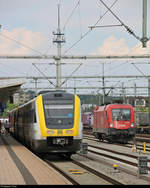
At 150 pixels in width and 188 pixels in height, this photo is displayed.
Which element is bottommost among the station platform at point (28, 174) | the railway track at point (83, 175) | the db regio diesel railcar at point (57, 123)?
the railway track at point (83, 175)

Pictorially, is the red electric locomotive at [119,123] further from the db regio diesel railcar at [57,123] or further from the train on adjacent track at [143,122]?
the train on adjacent track at [143,122]

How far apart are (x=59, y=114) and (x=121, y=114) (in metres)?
12.6

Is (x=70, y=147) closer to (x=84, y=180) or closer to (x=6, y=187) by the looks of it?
(x=84, y=180)

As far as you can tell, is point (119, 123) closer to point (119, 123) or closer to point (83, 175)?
point (119, 123)

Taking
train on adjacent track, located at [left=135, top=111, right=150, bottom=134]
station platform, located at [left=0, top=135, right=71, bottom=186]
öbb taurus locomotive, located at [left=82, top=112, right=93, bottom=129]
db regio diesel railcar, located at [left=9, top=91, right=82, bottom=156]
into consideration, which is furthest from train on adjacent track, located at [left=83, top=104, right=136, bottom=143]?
öbb taurus locomotive, located at [left=82, top=112, right=93, bottom=129]

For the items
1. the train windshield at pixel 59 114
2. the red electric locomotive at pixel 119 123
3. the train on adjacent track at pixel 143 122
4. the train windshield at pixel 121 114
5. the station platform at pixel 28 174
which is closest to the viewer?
the station platform at pixel 28 174

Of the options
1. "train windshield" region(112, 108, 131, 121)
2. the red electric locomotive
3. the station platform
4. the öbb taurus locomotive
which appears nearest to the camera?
the station platform

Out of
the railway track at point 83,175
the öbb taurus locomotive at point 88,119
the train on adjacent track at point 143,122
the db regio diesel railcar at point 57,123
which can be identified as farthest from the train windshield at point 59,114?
the öbb taurus locomotive at point 88,119

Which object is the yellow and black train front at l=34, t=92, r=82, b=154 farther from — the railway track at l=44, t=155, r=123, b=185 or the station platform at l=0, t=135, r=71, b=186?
the station platform at l=0, t=135, r=71, b=186

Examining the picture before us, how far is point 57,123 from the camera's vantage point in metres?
18.1

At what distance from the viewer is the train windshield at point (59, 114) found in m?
18.1

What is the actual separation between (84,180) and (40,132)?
18.4 feet

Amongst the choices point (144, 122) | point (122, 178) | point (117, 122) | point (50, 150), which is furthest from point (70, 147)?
point (144, 122)

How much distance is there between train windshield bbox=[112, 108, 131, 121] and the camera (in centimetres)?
3014
